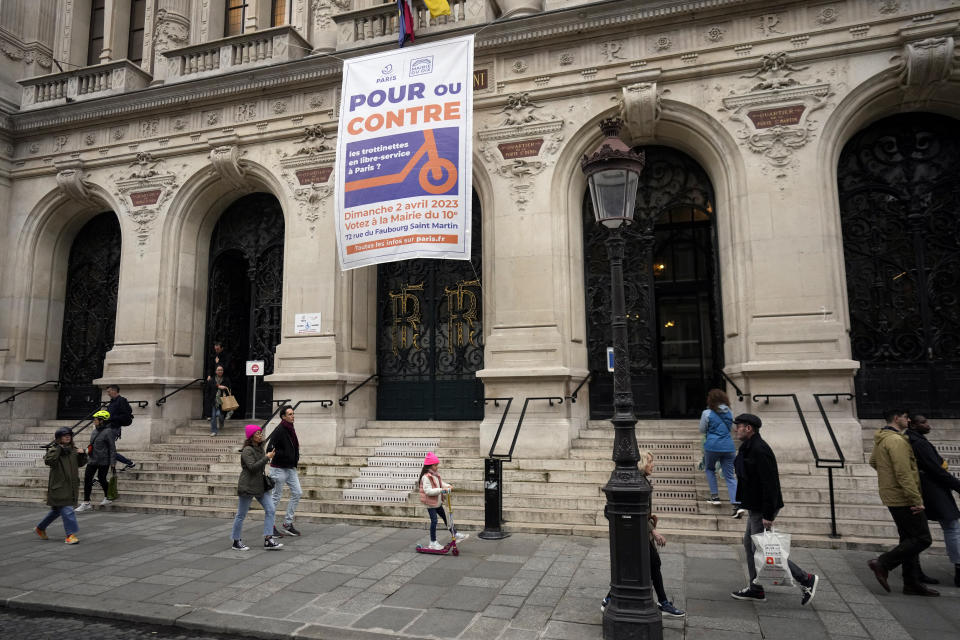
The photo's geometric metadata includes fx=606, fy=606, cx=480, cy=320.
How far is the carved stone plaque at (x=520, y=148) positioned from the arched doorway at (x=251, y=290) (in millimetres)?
6394

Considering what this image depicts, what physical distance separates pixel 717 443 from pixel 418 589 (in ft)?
15.4

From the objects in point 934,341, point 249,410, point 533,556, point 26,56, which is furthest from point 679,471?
point 26,56

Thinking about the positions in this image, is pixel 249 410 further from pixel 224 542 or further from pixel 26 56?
pixel 26 56

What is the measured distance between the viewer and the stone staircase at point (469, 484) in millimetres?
8258

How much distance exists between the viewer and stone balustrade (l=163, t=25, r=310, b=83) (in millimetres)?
14383

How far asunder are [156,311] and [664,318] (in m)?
12.5

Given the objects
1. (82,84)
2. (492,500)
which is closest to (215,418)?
(492,500)

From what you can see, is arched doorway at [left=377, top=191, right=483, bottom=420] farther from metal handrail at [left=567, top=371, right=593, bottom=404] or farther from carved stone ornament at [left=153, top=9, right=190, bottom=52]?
carved stone ornament at [left=153, top=9, right=190, bottom=52]

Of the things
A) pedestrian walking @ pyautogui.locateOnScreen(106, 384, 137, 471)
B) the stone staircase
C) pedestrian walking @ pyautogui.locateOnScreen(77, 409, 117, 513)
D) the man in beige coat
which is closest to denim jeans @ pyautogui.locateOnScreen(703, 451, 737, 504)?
the stone staircase

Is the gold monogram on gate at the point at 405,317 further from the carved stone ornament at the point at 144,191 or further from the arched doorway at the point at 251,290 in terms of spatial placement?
the carved stone ornament at the point at 144,191

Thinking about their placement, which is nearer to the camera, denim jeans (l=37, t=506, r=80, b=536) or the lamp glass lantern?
the lamp glass lantern

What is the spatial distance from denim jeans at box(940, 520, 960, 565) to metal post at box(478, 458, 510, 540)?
499cm

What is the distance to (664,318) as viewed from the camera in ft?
51.0

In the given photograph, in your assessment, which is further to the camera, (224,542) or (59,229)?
(59,229)
